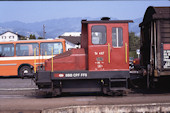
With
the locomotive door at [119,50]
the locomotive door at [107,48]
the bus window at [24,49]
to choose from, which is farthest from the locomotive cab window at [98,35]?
the bus window at [24,49]

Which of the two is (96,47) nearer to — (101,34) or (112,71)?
(101,34)

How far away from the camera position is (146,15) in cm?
1185

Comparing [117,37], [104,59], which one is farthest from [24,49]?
[117,37]

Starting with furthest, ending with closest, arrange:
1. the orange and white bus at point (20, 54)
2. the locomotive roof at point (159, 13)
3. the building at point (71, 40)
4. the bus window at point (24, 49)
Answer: the building at point (71, 40) < the bus window at point (24, 49) < the orange and white bus at point (20, 54) < the locomotive roof at point (159, 13)

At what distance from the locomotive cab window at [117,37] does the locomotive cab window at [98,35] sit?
15.4 inches

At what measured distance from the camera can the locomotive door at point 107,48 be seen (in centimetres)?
998

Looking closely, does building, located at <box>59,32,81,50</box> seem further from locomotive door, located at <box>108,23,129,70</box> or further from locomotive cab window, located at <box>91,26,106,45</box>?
locomotive door, located at <box>108,23,129,70</box>

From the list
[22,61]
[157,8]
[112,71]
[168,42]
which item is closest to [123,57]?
[112,71]

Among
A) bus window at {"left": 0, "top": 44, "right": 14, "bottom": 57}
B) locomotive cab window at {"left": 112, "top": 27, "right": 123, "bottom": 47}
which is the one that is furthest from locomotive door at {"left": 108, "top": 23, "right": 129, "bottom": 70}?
bus window at {"left": 0, "top": 44, "right": 14, "bottom": 57}

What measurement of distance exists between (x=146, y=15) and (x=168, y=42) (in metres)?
2.18

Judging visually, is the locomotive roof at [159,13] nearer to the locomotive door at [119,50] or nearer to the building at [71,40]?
the locomotive door at [119,50]

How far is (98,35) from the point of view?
10.0 meters

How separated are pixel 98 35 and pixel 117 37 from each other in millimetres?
796

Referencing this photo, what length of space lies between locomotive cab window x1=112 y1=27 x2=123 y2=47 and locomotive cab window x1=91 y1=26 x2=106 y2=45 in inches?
15.4
